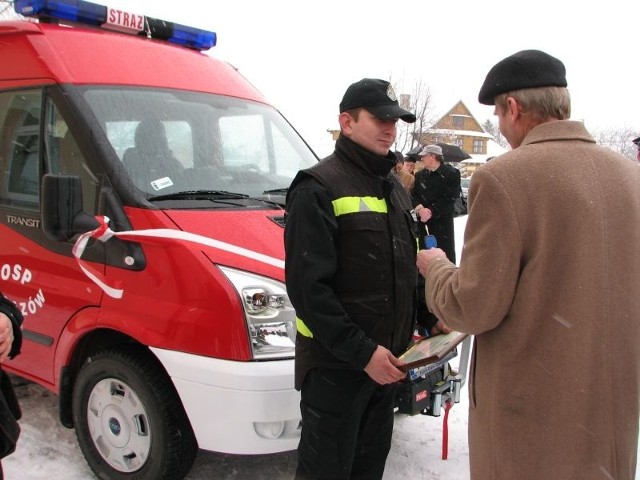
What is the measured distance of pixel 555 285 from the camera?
5.38ft

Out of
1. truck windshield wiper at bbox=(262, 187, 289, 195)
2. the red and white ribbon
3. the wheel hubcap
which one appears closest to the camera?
the red and white ribbon

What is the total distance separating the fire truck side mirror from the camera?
8.67 feet

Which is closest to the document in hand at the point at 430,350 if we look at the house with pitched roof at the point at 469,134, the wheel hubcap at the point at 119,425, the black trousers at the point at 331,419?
the black trousers at the point at 331,419

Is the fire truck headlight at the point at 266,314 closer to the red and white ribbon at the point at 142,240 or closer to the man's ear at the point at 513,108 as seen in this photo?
the red and white ribbon at the point at 142,240

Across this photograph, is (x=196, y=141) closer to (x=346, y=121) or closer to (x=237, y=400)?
(x=346, y=121)

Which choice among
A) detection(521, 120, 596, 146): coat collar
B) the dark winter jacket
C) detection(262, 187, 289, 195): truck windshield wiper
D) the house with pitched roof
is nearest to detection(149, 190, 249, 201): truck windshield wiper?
detection(262, 187, 289, 195): truck windshield wiper

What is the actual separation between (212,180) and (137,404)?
1308 millimetres

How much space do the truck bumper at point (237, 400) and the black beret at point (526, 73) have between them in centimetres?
157

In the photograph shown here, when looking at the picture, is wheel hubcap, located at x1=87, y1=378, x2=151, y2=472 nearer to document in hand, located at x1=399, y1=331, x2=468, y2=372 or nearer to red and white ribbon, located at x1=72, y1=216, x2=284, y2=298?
red and white ribbon, located at x1=72, y1=216, x2=284, y2=298

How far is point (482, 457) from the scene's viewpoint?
1.84 meters

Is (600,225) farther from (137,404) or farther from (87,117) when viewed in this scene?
(87,117)

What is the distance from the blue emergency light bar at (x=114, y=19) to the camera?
3.57 meters

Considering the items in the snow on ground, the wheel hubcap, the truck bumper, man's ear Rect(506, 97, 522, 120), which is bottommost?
the snow on ground

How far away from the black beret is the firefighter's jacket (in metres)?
0.68
